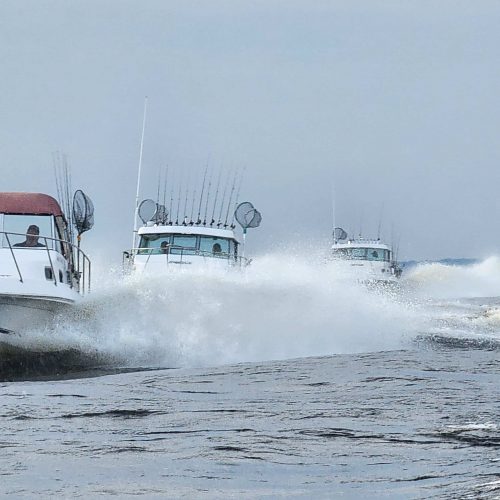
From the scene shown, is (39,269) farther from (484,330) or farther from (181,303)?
(484,330)

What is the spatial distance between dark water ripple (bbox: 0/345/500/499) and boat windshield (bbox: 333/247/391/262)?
26.7 m

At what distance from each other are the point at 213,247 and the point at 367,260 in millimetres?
18030

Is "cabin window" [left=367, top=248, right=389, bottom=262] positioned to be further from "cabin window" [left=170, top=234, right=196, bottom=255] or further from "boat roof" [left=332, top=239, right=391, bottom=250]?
"cabin window" [left=170, top=234, right=196, bottom=255]

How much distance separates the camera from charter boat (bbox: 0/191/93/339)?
1313 centimetres

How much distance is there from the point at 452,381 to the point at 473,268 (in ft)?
193

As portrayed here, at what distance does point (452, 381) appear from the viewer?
1112 centimetres

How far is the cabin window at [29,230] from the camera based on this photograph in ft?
47.9

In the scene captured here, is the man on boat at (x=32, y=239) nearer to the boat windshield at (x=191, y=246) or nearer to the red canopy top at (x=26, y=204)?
the red canopy top at (x=26, y=204)

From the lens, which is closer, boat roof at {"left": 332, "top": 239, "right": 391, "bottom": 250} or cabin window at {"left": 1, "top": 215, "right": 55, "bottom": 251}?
cabin window at {"left": 1, "top": 215, "right": 55, "bottom": 251}

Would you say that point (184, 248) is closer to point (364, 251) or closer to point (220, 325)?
point (220, 325)

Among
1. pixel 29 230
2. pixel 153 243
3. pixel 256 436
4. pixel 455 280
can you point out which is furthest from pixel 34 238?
pixel 455 280

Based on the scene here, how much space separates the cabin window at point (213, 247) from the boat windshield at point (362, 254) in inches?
691

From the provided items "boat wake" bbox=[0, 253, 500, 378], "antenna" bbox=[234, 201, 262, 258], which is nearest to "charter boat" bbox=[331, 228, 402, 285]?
"antenna" bbox=[234, 201, 262, 258]

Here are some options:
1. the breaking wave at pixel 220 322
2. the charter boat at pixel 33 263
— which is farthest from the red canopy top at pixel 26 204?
the breaking wave at pixel 220 322
